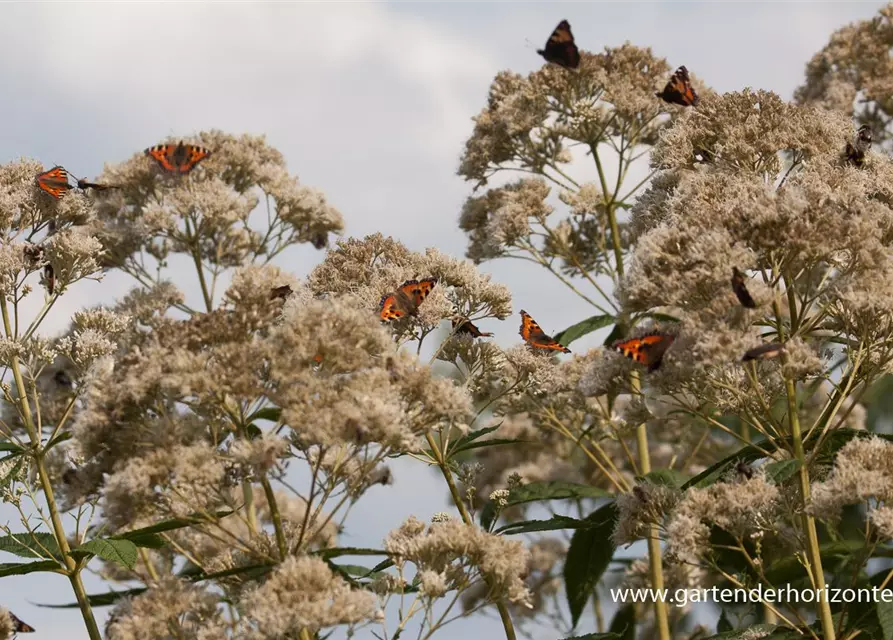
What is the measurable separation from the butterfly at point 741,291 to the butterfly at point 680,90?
338 centimetres

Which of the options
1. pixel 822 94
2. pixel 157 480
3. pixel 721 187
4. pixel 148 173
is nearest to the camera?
pixel 157 480

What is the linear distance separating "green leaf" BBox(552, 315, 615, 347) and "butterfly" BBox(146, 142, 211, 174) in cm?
344

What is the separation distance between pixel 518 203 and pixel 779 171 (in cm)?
309

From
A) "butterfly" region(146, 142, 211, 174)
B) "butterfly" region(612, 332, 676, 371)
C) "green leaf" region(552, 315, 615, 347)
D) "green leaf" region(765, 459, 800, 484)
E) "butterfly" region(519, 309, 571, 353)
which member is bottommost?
"green leaf" region(765, 459, 800, 484)

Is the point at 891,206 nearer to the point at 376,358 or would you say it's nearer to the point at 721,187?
the point at 721,187

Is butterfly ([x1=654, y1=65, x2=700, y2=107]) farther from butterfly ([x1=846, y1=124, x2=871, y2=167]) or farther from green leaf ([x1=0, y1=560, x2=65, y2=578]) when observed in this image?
green leaf ([x1=0, y1=560, x2=65, y2=578])

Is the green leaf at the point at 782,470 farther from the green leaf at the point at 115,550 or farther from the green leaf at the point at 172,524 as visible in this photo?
the green leaf at the point at 115,550

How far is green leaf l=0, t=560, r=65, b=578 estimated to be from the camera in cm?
706

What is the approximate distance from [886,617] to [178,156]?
661cm

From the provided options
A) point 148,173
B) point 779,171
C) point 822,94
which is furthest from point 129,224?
point 822,94

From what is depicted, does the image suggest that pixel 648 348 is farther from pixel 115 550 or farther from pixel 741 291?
pixel 115 550

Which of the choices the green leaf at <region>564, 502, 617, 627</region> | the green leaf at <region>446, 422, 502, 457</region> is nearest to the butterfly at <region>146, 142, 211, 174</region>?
the green leaf at <region>446, 422, 502, 457</region>

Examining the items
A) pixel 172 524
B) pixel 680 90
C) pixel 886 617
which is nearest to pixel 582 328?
pixel 680 90

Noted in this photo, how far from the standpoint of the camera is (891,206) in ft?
24.5
